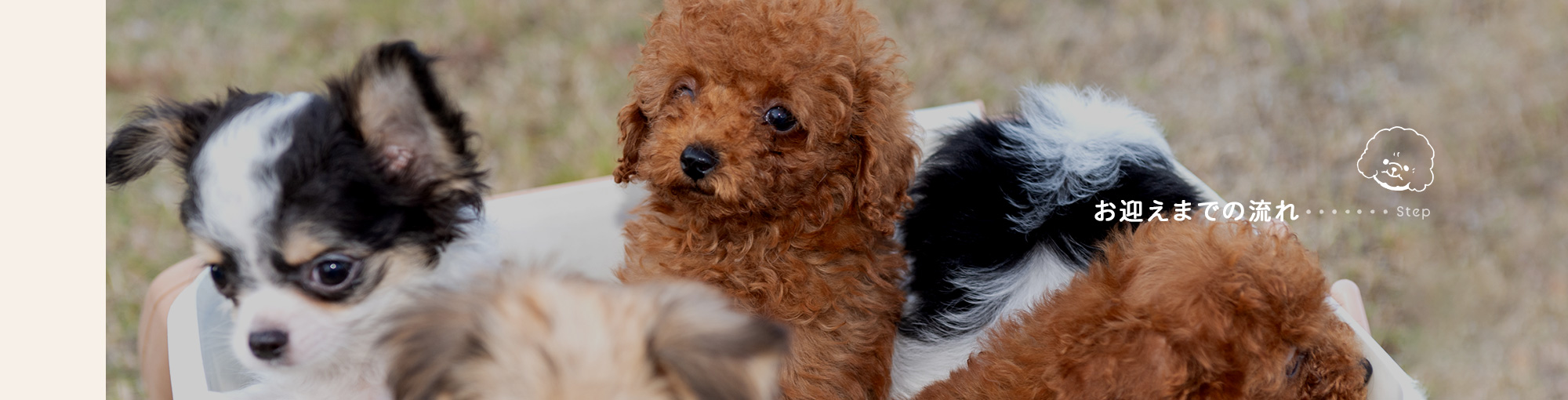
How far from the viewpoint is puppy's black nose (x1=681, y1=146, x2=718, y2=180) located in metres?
1.53

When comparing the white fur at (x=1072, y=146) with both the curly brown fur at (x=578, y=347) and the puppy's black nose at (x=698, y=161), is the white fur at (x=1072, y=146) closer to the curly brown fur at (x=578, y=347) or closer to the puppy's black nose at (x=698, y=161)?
the puppy's black nose at (x=698, y=161)

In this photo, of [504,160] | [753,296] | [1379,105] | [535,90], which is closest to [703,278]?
[753,296]

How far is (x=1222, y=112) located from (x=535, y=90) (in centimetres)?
258

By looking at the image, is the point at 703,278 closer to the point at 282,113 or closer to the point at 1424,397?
the point at 282,113

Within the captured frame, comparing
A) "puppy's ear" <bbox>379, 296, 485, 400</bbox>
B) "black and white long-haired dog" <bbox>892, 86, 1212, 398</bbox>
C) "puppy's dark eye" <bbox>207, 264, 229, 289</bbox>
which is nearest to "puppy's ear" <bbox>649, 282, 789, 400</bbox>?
"puppy's ear" <bbox>379, 296, 485, 400</bbox>

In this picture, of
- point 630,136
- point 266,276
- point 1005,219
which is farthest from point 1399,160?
point 266,276

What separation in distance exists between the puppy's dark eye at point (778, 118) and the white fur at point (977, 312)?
560mm

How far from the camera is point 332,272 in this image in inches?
56.2

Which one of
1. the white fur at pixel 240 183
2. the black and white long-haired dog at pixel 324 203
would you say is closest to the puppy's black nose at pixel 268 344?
the black and white long-haired dog at pixel 324 203

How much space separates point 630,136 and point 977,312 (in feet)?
2.40

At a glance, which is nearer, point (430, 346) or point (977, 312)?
point (430, 346)

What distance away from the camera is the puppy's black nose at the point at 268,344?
1.38 meters

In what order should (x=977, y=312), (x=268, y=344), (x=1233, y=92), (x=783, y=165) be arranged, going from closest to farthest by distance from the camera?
(x=268, y=344) → (x=783, y=165) → (x=977, y=312) → (x=1233, y=92)

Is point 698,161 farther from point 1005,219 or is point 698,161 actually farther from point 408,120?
point 1005,219
